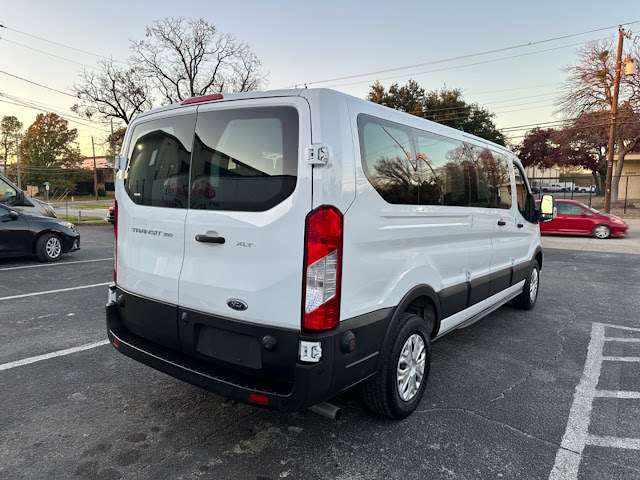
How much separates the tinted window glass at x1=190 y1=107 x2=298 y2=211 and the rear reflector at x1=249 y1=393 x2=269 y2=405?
3.28ft

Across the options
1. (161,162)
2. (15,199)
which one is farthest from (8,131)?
(161,162)

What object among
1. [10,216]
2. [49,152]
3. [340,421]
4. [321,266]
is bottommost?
[340,421]

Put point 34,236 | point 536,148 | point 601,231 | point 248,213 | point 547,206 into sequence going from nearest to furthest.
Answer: point 248,213 → point 547,206 → point 34,236 → point 601,231 → point 536,148

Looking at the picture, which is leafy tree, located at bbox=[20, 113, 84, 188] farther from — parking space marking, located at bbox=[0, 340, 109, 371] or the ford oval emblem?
→ the ford oval emblem

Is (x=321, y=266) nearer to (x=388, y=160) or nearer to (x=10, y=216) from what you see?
(x=388, y=160)

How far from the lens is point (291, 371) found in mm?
2285

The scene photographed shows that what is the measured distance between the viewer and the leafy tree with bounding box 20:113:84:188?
61.8 meters

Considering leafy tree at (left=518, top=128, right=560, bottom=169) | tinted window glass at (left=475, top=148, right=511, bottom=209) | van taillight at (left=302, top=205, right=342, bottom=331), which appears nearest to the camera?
van taillight at (left=302, top=205, right=342, bottom=331)

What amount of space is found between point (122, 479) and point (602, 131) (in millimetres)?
37721

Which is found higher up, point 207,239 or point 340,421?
point 207,239

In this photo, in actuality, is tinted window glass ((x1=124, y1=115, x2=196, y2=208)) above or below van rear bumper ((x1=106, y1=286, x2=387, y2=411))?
above

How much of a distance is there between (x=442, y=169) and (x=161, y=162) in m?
2.11

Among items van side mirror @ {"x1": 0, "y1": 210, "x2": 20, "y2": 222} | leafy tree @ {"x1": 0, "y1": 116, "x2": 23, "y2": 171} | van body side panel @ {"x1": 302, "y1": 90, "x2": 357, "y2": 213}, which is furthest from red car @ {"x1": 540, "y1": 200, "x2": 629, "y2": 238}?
leafy tree @ {"x1": 0, "y1": 116, "x2": 23, "y2": 171}

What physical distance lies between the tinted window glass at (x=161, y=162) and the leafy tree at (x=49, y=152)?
70.1m
